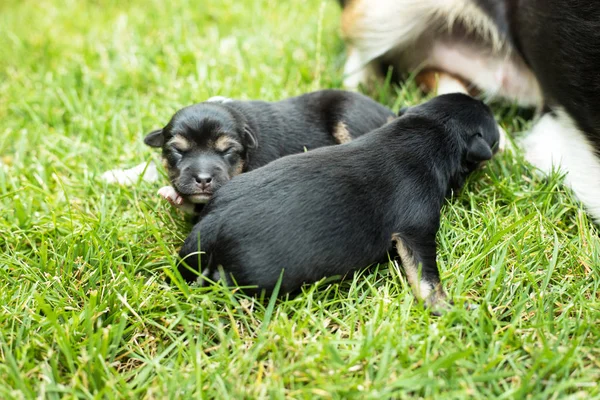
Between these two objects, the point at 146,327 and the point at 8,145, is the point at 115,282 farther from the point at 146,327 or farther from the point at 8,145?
the point at 8,145

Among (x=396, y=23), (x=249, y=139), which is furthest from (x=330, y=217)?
(x=396, y=23)

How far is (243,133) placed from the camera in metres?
2.81

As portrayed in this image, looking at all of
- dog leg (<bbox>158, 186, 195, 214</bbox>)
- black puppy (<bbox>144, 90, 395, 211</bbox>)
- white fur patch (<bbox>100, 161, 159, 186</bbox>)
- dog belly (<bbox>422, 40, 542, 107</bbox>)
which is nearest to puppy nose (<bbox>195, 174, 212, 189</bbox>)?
black puppy (<bbox>144, 90, 395, 211</bbox>)

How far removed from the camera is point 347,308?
2.31 metres

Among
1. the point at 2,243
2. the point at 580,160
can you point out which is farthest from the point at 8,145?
the point at 580,160

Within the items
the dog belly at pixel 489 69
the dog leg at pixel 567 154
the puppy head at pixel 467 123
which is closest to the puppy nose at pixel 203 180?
the puppy head at pixel 467 123

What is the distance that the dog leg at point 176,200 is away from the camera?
271cm

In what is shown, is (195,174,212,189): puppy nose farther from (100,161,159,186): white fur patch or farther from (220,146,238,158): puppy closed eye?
(100,161,159,186): white fur patch

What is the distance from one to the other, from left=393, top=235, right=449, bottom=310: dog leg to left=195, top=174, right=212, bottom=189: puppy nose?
0.79 m

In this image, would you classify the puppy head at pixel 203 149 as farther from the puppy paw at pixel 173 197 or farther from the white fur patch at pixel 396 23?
the white fur patch at pixel 396 23

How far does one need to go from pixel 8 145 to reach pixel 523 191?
2828 millimetres

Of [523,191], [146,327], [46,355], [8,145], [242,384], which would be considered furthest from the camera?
[8,145]

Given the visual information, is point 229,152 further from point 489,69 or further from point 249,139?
point 489,69

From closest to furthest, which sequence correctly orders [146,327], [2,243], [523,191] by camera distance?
[146,327]
[2,243]
[523,191]
